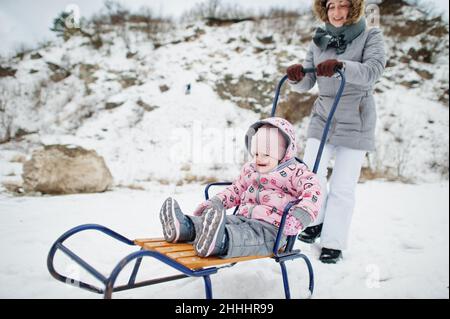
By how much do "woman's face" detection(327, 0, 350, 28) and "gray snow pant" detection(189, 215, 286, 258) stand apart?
1720 millimetres

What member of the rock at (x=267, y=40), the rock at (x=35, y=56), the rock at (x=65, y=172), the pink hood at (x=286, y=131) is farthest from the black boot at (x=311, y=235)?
the rock at (x=267, y=40)

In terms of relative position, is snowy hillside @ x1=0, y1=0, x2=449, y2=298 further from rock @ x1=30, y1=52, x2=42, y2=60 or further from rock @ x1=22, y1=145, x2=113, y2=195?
rock @ x1=22, y1=145, x2=113, y2=195

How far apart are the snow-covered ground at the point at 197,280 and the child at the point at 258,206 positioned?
0.46m

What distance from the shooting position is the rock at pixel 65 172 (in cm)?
388

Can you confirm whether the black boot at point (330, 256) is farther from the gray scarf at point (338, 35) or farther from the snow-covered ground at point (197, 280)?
the gray scarf at point (338, 35)

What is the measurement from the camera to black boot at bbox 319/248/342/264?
2.58 meters

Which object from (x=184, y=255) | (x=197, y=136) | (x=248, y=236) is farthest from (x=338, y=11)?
(x=197, y=136)

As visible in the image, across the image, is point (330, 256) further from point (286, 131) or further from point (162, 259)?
point (162, 259)

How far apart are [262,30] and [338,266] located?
37.1 feet

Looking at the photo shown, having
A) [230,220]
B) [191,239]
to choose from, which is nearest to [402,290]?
[230,220]

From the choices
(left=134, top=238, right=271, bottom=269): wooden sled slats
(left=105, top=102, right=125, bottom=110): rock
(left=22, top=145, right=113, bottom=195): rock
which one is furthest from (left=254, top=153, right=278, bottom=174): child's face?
(left=105, top=102, right=125, bottom=110): rock

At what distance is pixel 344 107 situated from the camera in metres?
2.61

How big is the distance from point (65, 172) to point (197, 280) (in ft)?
9.38
